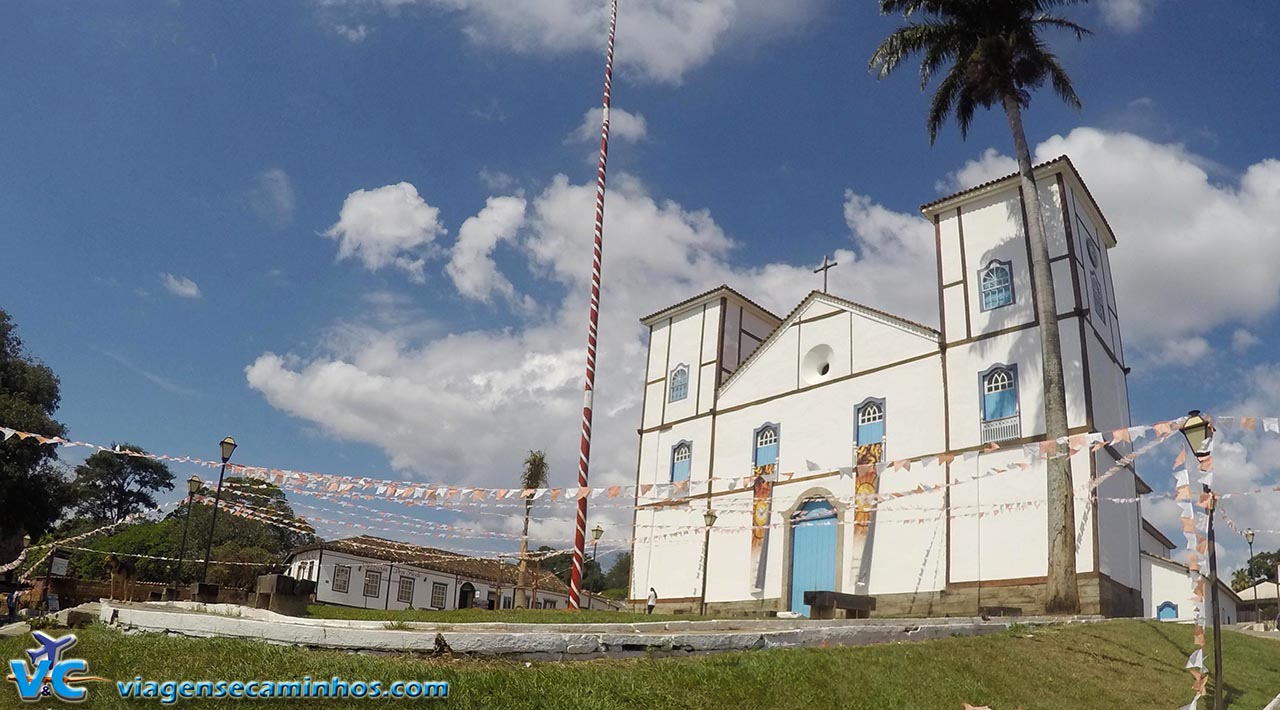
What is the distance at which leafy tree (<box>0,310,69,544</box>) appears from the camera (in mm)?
31516

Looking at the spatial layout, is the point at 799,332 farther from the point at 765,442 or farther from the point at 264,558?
the point at 264,558

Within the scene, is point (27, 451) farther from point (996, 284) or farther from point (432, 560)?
point (996, 284)

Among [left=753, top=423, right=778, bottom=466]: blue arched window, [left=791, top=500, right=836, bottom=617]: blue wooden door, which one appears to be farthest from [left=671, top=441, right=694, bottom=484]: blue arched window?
[left=791, top=500, right=836, bottom=617]: blue wooden door

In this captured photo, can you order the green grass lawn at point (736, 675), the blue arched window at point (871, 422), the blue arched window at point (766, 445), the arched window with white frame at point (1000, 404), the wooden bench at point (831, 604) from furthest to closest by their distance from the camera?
1. the blue arched window at point (766, 445)
2. the blue arched window at point (871, 422)
3. the arched window with white frame at point (1000, 404)
4. the wooden bench at point (831, 604)
5. the green grass lawn at point (736, 675)

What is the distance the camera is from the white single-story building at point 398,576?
43938 mm

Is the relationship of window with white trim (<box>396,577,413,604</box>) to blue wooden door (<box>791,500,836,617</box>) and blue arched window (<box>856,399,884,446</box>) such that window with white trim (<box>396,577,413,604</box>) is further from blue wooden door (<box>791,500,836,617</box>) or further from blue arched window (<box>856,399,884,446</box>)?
blue arched window (<box>856,399,884,446</box>)

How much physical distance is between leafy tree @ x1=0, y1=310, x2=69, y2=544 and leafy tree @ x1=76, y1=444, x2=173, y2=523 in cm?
4079

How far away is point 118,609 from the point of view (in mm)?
9641

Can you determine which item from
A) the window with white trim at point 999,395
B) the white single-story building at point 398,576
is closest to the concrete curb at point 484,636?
the window with white trim at point 999,395

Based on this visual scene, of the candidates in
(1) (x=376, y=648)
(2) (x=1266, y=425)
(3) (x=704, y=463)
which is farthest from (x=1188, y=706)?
(3) (x=704, y=463)

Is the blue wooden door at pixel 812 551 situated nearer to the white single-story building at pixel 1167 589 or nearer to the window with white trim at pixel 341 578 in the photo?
the white single-story building at pixel 1167 589

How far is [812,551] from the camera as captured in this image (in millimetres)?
24672

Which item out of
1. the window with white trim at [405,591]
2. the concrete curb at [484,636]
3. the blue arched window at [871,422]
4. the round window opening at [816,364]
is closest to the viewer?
the concrete curb at [484,636]

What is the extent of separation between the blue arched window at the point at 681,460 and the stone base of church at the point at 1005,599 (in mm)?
8196
